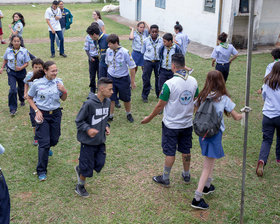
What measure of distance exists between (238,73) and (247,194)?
263 inches

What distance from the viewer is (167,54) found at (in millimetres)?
7434

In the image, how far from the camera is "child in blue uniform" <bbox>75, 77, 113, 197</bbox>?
441 centimetres

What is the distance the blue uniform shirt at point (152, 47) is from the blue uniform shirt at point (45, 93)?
3496mm

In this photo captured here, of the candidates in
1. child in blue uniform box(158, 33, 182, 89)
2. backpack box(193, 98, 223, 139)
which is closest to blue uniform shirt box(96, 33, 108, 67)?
child in blue uniform box(158, 33, 182, 89)

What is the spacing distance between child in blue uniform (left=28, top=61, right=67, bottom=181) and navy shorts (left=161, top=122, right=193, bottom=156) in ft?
5.60

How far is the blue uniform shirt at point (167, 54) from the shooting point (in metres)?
7.39

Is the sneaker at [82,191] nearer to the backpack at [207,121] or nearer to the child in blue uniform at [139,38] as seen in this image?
the backpack at [207,121]

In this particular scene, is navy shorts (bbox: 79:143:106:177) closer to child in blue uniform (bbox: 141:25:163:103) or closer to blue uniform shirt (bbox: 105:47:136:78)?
blue uniform shirt (bbox: 105:47:136:78)

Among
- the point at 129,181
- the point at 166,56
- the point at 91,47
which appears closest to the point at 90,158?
the point at 129,181

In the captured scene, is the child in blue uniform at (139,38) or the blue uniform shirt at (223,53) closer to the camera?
the blue uniform shirt at (223,53)

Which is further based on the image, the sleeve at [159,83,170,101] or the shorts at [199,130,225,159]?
the sleeve at [159,83,170,101]

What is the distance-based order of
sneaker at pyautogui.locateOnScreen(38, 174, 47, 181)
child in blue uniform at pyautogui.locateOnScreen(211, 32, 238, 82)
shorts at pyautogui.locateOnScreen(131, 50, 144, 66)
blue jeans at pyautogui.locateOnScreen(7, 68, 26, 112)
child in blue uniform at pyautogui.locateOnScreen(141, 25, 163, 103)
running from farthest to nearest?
shorts at pyautogui.locateOnScreen(131, 50, 144, 66) → child in blue uniform at pyautogui.locateOnScreen(211, 32, 238, 82) → child in blue uniform at pyautogui.locateOnScreen(141, 25, 163, 103) → blue jeans at pyautogui.locateOnScreen(7, 68, 26, 112) → sneaker at pyautogui.locateOnScreen(38, 174, 47, 181)

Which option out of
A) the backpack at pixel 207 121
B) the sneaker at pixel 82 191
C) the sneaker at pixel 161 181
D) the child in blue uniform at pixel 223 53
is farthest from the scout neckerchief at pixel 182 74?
the child in blue uniform at pixel 223 53

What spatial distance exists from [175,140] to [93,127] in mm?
1171
